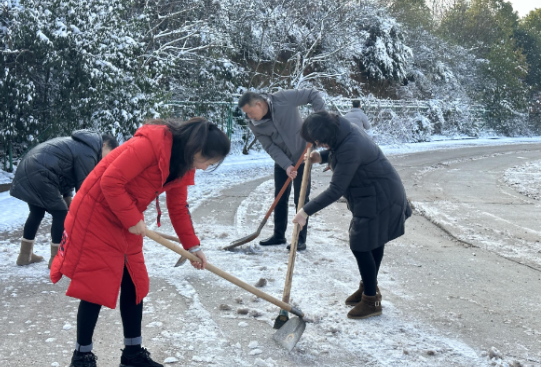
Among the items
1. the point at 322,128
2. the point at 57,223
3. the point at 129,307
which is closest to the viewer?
the point at 129,307

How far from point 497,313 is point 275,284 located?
5.59 feet

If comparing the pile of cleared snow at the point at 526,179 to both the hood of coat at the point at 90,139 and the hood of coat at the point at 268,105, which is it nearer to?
the hood of coat at the point at 268,105

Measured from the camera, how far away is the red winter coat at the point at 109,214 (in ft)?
8.19

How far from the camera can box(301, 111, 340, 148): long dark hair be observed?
3.43 meters

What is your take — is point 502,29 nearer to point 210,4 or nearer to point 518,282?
point 210,4

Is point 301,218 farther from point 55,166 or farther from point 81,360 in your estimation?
point 55,166

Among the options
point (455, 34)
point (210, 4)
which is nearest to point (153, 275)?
point (210, 4)

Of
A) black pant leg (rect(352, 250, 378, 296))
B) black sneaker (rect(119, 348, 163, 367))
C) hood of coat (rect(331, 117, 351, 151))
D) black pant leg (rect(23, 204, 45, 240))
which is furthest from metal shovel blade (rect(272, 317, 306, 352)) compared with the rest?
black pant leg (rect(23, 204, 45, 240))

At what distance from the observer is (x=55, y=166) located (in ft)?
14.3

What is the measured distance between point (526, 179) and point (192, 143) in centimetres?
1032

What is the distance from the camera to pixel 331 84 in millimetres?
21016

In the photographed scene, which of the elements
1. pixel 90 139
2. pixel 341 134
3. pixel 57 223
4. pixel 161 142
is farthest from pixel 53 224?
pixel 341 134

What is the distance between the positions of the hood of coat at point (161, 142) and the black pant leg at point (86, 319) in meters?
0.73

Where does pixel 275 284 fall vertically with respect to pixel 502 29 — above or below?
below
